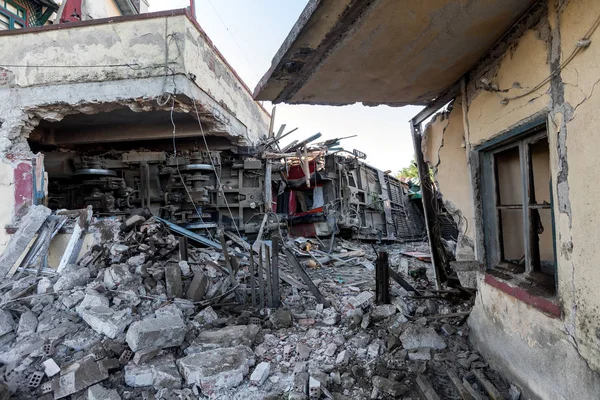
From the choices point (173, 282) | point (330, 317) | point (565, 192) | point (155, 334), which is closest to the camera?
point (565, 192)

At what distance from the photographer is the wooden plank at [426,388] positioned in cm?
253

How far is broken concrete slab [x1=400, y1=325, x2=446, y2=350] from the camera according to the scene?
3.29m

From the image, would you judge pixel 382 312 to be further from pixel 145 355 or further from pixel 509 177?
pixel 145 355

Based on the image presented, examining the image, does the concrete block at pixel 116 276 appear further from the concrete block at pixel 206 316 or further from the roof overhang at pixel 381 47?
the roof overhang at pixel 381 47

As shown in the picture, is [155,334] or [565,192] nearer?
[565,192]

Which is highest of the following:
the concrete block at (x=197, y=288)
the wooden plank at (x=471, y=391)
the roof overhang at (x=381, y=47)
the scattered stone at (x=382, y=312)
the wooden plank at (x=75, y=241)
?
the roof overhang at (x=381, y=47)

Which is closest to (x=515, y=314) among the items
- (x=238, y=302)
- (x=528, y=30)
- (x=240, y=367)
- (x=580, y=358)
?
(x=580, y=358)

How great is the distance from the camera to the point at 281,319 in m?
4.18

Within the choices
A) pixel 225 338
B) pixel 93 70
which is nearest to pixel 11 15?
pixel 93 70

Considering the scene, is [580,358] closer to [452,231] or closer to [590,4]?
[590,4]

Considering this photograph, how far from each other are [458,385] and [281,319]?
2163 millimetres

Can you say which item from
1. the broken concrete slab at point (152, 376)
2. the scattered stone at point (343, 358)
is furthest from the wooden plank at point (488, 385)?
the broken concrete slab at point (152, 376)

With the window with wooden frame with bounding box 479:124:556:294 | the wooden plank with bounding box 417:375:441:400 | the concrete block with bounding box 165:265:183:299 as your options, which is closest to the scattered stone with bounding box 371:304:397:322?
the wooden plank with bounding box 417:375:441:400

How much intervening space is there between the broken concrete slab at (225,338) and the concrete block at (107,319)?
84cm
